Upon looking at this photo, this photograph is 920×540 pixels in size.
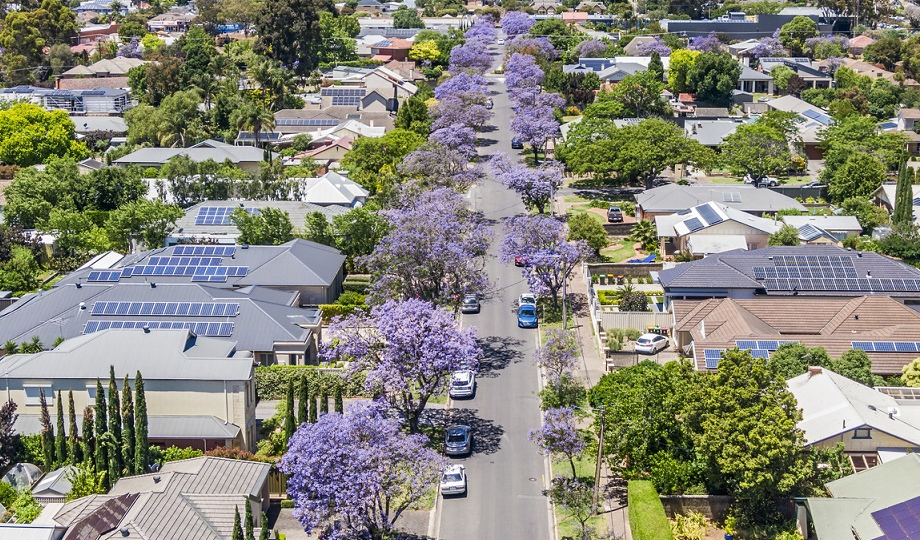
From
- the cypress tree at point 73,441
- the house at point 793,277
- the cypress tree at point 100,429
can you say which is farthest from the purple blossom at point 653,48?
the cypress tree at point 100,429

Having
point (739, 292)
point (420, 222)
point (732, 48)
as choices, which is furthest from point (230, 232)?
point (732, 48)

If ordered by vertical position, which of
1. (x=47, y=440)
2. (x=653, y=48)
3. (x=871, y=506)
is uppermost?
(x=653, y=48)

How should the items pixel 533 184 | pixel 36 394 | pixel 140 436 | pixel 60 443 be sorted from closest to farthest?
pixel 140 436 → pixel 60 443 → pixel 36 394 → pixel 533 184

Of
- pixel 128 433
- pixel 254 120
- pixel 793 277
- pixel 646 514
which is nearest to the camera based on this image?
pixel 646 514

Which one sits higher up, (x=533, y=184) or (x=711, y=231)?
(x=533, y=184)

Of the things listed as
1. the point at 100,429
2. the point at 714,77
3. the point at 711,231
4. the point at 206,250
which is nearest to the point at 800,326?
the point at 711,231

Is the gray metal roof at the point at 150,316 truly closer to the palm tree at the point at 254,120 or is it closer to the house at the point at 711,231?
the house at the point at 711,231

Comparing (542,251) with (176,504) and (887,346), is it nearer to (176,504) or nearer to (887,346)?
(887,346)
